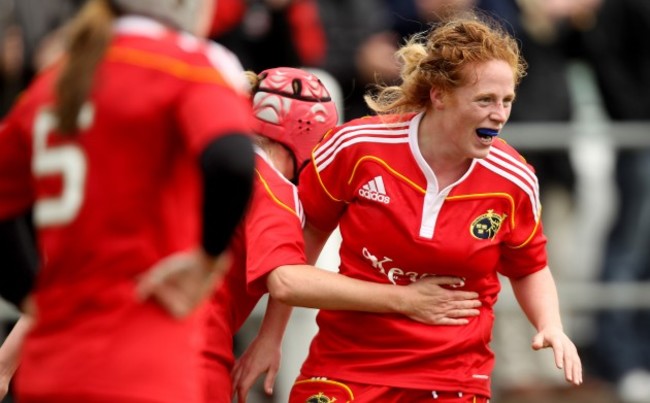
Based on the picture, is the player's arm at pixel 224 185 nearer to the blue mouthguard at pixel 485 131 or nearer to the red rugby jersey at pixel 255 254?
the red rugby jersey at pixel 255 254

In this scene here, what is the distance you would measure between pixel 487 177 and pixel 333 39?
4504 millimetres

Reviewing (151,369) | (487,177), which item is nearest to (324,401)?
(487,177)

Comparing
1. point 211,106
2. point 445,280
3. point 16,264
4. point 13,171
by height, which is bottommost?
point 445,280

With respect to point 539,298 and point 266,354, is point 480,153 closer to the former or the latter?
point 539,298

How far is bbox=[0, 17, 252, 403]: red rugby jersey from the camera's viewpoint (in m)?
3.77

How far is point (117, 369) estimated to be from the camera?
378cm

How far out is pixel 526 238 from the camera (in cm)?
531

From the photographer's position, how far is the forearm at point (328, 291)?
5.05 meters

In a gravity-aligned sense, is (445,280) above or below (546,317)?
above

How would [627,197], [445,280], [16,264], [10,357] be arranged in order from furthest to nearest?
[627,197]
[445,280]
[10,357]
[16,264]

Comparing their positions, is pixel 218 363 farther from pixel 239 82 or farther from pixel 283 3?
pixel 283 3

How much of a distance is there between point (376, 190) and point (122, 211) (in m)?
1.54

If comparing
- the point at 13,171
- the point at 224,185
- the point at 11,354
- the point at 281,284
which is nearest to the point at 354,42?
the point at 281,284

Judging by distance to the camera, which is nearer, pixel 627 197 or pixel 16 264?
pixel 16 264
